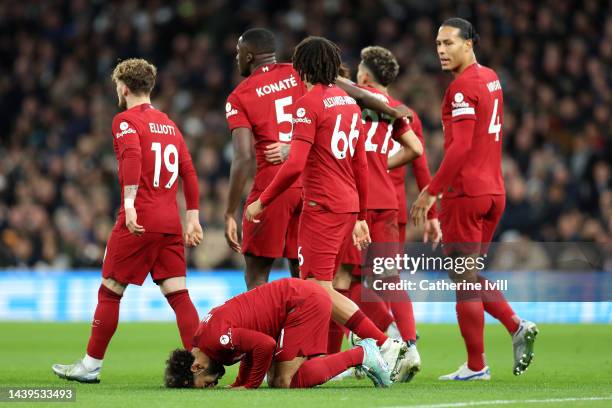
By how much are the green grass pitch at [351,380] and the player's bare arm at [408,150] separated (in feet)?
5.02

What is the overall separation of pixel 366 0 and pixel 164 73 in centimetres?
348

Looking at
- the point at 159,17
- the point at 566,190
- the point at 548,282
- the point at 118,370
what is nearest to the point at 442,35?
the point at 118,370

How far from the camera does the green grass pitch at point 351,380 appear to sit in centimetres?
646

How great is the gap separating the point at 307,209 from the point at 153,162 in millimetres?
1293

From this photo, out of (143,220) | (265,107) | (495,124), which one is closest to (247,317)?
(143,220)

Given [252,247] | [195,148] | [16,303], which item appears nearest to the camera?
[252,247]

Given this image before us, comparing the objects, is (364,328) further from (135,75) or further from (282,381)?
(135,75)

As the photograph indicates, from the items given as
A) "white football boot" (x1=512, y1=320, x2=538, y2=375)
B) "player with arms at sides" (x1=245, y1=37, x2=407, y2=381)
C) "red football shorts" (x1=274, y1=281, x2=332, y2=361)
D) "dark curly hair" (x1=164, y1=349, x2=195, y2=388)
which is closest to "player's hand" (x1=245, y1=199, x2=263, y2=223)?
"player with arms at sides" (x1=245, y1=37, x2=407, y2=381)

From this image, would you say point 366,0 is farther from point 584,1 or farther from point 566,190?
point 566,190

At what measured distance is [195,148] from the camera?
1819 cm

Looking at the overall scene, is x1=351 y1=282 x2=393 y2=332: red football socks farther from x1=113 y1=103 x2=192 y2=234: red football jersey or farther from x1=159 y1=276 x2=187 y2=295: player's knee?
x1=113 y1=103 x2=192 y2=234: red football jersey

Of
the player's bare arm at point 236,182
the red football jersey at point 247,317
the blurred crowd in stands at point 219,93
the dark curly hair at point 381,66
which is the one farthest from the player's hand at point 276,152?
the blurred crowd in stands at point 219,93

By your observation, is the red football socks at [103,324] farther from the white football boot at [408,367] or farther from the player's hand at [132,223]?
the white football boot at [408,367]

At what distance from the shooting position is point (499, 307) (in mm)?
8430
